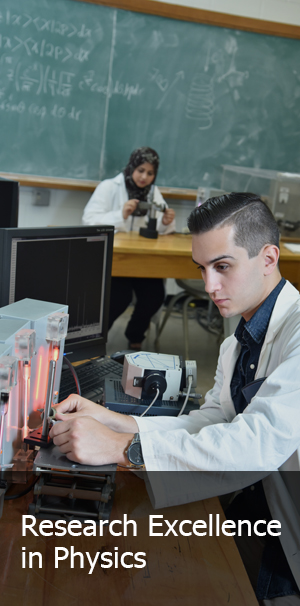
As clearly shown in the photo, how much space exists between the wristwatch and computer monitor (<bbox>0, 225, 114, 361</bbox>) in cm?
49

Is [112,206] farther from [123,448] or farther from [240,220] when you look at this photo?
[123,448]

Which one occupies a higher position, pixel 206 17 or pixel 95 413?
pixel 206 17

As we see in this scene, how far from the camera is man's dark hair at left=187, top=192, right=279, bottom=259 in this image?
1061mm

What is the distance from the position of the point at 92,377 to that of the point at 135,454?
480mm

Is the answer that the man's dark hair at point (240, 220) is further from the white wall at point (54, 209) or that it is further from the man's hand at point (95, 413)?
the white wall at point (54, 209)

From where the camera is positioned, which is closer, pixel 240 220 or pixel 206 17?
pixel 240 220

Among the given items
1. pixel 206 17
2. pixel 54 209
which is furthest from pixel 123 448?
pixel 206 17

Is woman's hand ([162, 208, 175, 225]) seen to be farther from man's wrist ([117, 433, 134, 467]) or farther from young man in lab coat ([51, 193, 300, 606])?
man's wrist ([117, 433, 134, 467])

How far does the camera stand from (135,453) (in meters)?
0.90

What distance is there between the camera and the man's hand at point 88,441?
85 centimetres

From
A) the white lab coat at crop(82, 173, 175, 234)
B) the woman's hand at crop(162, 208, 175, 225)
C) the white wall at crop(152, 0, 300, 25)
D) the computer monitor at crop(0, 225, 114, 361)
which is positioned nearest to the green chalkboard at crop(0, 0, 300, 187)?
the white wall at crop(152, 0, 300, 25)

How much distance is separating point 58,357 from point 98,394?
13.4 inches

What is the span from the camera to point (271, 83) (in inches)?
165

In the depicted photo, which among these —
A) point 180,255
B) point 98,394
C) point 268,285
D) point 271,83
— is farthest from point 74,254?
point 271,83
